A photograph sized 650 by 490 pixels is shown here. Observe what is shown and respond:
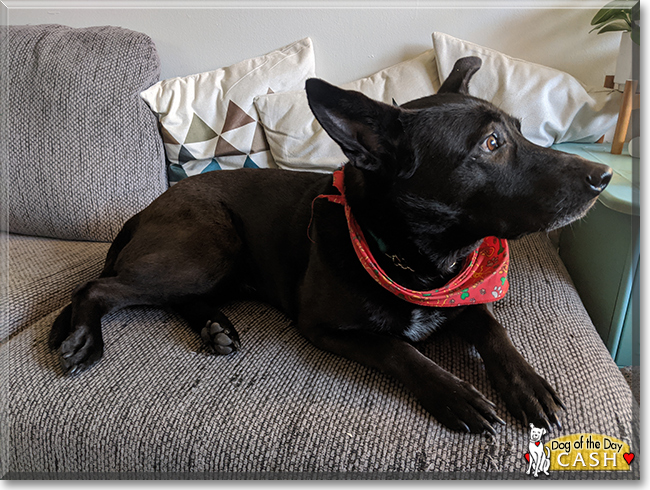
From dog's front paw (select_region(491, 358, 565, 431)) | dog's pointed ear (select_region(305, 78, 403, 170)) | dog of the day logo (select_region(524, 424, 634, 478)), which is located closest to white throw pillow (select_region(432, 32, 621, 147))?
dog's pointed ear (select_region(305, 78, 403, 170))

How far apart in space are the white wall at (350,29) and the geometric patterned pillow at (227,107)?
11cm

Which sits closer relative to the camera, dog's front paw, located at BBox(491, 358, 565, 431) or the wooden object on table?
dog's front paw, located at BBox(491, 358, 565, 431)

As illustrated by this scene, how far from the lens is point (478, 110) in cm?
109

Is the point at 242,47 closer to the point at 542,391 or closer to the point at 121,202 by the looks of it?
the point at 121,202

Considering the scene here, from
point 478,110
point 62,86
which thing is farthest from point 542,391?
point 62,86

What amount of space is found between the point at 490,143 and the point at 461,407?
0.57m

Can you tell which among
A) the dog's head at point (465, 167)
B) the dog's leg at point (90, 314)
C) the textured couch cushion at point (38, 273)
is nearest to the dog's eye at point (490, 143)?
the dog's head at point (465, 167)

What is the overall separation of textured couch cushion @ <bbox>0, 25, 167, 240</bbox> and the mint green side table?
5.51 feet

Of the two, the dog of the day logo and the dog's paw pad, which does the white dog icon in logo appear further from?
the dog's paw pad

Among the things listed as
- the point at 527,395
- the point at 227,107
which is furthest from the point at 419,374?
the point at 227,107

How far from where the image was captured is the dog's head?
1.02 metres

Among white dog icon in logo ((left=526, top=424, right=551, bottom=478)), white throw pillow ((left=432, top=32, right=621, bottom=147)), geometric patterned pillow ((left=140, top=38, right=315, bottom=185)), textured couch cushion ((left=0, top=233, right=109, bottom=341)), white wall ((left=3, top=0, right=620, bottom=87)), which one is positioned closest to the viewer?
white dog icon in logo ((left=526, top=424, right=551, bottom=478))

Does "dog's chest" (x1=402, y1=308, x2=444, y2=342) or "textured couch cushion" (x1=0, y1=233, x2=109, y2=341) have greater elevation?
"dog's chest" (x1=402, y1=308, x2=444, y2=342)

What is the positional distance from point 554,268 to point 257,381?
3.29 feet
